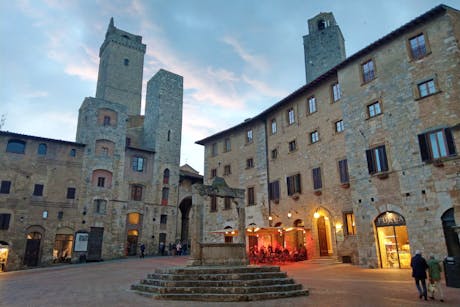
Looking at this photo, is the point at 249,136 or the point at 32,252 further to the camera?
the point at 249,136

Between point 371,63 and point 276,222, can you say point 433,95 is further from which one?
point 276,222

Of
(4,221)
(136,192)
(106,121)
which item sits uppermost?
(106,121)

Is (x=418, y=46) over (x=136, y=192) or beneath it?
over

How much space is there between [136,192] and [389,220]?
2509cm

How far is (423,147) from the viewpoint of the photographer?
55.4 ft

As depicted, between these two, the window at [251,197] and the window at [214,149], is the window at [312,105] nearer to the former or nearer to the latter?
A: the window at [251,197]

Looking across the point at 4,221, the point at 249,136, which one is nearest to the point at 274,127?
the point at 249,136

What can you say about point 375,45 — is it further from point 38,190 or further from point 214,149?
point 38,190

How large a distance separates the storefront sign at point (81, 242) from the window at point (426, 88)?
29.2 meters

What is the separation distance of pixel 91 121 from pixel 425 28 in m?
29.3

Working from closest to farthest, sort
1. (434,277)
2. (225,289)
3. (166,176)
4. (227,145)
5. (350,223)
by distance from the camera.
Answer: (434,277) < (225,289) < (350,223) < (227,145) < (166,176)

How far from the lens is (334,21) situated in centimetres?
3444

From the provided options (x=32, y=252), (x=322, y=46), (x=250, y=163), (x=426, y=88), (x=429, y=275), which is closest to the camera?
(x=429, y=275)

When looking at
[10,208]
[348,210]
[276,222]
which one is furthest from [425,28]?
[10,208]
